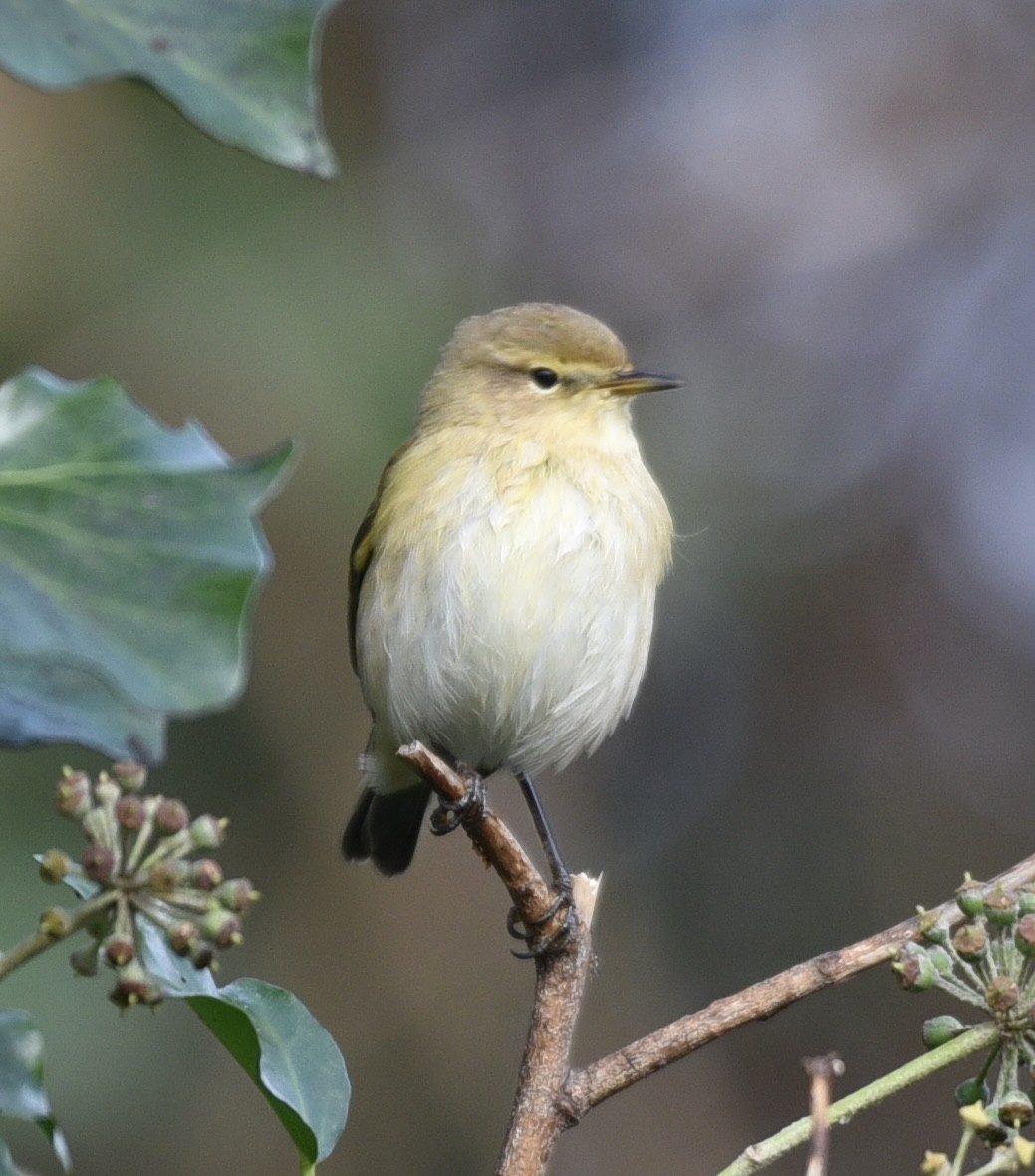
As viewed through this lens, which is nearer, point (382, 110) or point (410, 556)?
point (410, 556)

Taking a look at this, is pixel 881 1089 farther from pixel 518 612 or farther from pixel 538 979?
pixel 518 612

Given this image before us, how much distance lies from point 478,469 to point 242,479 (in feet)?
8.04

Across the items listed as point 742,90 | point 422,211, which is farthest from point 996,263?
point 422,211

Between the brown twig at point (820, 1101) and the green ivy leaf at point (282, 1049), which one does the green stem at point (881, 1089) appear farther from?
the green ivy leaf at point (282, 1049)

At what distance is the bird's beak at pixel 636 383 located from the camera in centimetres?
365

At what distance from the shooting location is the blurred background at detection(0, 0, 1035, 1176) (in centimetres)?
590

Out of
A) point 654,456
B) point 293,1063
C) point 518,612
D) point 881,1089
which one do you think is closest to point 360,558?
point 518,612

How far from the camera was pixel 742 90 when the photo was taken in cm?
780

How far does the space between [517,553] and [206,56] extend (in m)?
2.34

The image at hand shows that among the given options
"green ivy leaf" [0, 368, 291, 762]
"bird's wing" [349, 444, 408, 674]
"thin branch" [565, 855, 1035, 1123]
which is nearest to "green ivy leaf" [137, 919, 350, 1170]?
"thin branch" [565, 855, 1035, 1123]

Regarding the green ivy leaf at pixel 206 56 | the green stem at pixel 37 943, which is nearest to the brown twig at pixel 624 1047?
the green stem at pixel 37 943

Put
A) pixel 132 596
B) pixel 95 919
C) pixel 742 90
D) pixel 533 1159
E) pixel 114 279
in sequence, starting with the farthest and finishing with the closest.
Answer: pixel 742 90, pixel 114 279, pixel 533 1159, pixel 95 919, pixel 132 596

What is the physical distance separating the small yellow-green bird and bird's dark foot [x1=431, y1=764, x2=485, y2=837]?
0.30 metres

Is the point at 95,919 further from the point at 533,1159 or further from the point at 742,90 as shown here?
the point at 742,90
